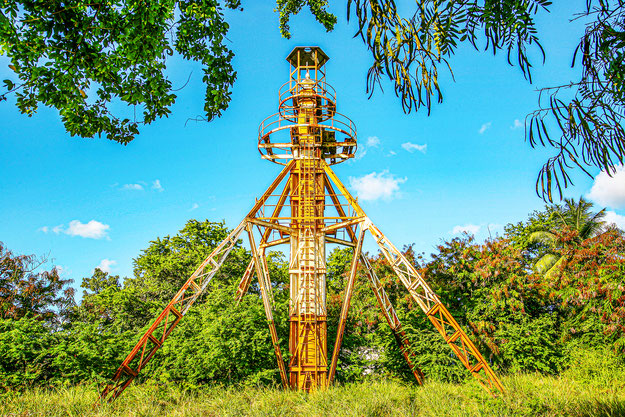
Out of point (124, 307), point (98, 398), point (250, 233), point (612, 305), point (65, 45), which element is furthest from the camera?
point (124, 307)

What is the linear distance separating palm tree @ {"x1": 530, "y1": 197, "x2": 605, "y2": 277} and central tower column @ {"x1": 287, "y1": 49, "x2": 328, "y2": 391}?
1600 cm

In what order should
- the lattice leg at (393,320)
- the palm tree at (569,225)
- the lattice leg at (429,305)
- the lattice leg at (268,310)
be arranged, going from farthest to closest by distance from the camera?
1. the palm tree at (569,225)
2. the lattice leg at (393,320)
3. the lattice leg at (268,310)
4. the lattice leg at (429,305)

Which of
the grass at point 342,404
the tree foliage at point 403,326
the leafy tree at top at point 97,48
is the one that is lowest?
the grass at point 342,404

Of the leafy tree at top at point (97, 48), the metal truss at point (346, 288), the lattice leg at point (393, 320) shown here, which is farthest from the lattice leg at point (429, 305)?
the leafy tree at top at point (97, 48)

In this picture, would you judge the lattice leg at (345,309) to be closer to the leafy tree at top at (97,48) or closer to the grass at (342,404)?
the grass at (342,404)

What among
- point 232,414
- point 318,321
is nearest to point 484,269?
point 318,321

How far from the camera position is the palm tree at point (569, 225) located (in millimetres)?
26016

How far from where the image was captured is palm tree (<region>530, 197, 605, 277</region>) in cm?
2602

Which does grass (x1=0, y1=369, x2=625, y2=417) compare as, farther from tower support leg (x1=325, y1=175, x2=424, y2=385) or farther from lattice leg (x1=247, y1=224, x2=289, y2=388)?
tower support leg (x1=325, y1=175, x2=424, y2=385)

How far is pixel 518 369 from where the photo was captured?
17.3 metres

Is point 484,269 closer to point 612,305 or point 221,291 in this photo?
point 612,305

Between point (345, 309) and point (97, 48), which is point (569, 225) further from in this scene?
point (97, 48)

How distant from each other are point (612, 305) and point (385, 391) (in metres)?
10.4

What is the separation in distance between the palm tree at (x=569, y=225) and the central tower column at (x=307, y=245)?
52.5ft
